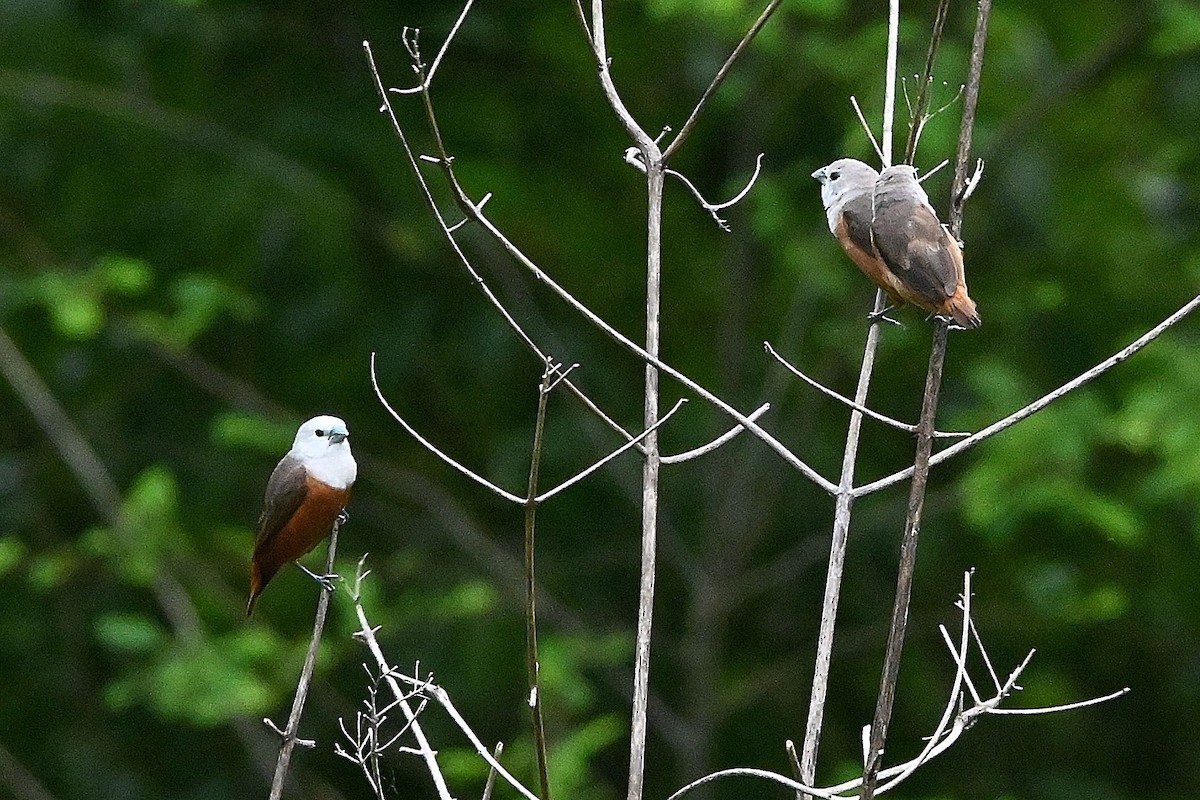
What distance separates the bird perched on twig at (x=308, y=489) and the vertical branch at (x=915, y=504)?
208 cm

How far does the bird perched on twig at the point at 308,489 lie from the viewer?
3.91m

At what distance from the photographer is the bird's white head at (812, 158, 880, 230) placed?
11.1ft

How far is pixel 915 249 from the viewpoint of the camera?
9.51ft

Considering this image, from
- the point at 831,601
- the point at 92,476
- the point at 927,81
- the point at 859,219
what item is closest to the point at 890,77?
the point at 927,81

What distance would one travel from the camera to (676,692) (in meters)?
7.35

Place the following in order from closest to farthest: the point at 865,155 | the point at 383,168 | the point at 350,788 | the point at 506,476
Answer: the point at 865,155
the point at 506,476
the point at 383,168
the point at 350,788

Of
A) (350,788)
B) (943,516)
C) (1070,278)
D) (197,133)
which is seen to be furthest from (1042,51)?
(350,788)

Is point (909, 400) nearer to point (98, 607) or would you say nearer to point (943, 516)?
point (943, 516)

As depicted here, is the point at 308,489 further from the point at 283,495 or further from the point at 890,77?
the point at 890,77

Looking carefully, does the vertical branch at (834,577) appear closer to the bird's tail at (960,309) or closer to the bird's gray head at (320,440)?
the bird's tail at (960,309)

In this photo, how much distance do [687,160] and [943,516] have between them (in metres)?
1.81

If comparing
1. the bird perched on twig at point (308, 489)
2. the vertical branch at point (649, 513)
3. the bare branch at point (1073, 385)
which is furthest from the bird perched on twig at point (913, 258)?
the bird perched on twig at point (308, 489)

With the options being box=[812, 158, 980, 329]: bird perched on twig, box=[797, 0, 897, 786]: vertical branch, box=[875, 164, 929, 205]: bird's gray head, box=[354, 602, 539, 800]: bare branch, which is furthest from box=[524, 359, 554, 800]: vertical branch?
box=[812, 158, 980, 329]: bird perched on twig

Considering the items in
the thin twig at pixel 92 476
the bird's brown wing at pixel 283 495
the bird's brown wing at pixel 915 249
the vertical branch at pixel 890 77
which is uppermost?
the vertical branch at pixel 890 77
